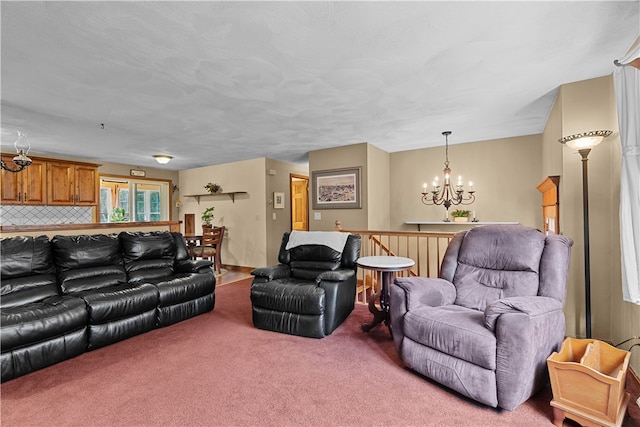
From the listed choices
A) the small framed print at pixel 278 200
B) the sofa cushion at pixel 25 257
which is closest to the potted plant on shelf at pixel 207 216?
the small framed print at pixel 278 200

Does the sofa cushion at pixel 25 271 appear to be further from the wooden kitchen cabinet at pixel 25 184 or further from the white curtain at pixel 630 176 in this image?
the white curtain at pixel 630 176

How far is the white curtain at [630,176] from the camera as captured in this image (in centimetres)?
178

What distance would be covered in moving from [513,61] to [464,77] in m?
0.36

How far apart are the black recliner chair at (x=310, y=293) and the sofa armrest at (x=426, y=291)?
78 centimetres

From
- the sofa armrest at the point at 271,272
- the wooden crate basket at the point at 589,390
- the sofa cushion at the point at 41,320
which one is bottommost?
the wooden crate basket at the point at 589,390

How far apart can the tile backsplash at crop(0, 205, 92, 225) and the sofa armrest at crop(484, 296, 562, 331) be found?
6.82m

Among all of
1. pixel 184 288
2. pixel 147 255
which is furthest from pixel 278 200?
pixel 184 288

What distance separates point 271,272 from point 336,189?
2.45 meters

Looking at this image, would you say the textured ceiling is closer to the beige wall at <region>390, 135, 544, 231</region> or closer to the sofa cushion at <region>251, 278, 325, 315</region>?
the beige wall at <region>390, 135, 544, 231</region>

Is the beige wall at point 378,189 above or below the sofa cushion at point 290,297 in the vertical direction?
above

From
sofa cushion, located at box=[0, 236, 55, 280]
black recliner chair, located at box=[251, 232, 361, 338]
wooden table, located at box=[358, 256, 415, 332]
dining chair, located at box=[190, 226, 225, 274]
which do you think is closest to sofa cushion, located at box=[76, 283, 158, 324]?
sofa cushion, located at box=[0, 236, 55, 280]

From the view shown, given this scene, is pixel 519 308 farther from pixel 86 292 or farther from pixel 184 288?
pixel 86 292

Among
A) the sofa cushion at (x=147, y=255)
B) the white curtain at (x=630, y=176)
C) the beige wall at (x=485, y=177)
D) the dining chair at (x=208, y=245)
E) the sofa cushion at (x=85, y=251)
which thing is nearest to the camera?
the white curtain at (x=630, y=176)

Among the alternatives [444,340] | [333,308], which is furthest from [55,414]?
[444,340]
